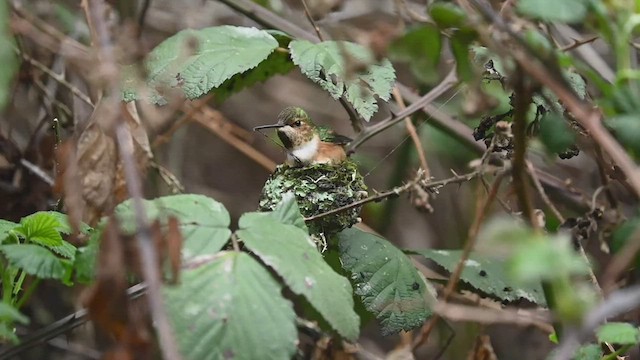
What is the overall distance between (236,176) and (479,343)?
2890mm

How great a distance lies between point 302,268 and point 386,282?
1.76 ft

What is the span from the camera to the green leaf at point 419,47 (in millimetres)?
1328

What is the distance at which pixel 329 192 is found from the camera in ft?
6.27

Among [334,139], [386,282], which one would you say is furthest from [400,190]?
[334,139]

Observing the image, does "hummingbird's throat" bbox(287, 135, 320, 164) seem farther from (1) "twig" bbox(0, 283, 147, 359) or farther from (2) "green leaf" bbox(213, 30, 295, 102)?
(1) "twig" bbox(0, 283, 147, 359)

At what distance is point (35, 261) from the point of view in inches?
49.1

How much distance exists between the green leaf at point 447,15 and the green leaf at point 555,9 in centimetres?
19

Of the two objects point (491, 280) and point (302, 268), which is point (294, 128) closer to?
point (491, 280)

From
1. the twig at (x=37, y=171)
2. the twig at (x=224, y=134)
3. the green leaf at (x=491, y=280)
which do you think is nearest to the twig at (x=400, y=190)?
the green leaf at (x=491, y=280)

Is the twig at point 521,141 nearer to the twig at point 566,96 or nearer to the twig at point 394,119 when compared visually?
the twig at point 566,96

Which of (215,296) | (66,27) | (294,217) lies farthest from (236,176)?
(215,296)

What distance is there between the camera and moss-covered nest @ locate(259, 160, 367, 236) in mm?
1879

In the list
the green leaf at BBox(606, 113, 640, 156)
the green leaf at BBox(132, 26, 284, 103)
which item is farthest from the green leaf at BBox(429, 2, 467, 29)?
the green leaf at BBox(132, 26, 284, 103)

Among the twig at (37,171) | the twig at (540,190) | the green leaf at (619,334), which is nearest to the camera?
the green leaf at (619,334)
